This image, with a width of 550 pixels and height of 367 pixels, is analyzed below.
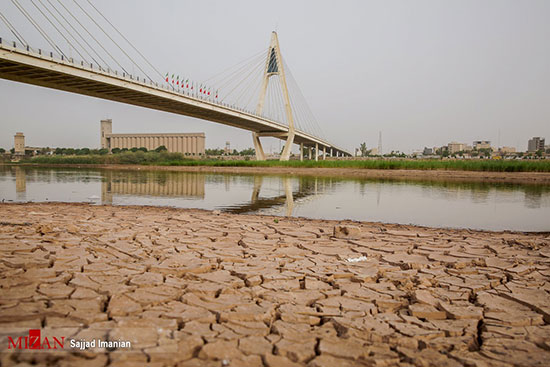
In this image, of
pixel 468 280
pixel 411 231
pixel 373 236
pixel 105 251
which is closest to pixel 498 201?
pixel 411 231

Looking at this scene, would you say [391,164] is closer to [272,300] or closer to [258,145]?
[258,145]

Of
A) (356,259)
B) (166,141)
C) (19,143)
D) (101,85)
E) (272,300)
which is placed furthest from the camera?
(166,141)

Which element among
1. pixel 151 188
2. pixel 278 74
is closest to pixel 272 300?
pixel 151 188

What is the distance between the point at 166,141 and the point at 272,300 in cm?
9987

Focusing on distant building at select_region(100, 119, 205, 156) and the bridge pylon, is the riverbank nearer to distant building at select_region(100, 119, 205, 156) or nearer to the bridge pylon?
the bridge pylon

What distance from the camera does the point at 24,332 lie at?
6.45ft

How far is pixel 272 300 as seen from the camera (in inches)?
104

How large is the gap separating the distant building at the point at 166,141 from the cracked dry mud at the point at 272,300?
91.3m

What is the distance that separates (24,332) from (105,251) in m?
1.86

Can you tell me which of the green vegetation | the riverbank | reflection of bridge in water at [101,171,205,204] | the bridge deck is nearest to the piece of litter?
reflection of bridge in water at [101,171,205,204]

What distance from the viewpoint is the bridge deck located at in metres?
17.8

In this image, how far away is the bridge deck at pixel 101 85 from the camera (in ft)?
58.3

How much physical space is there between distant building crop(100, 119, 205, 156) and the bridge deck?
5814 centimetres

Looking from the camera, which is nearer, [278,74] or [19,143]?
[278,74]
